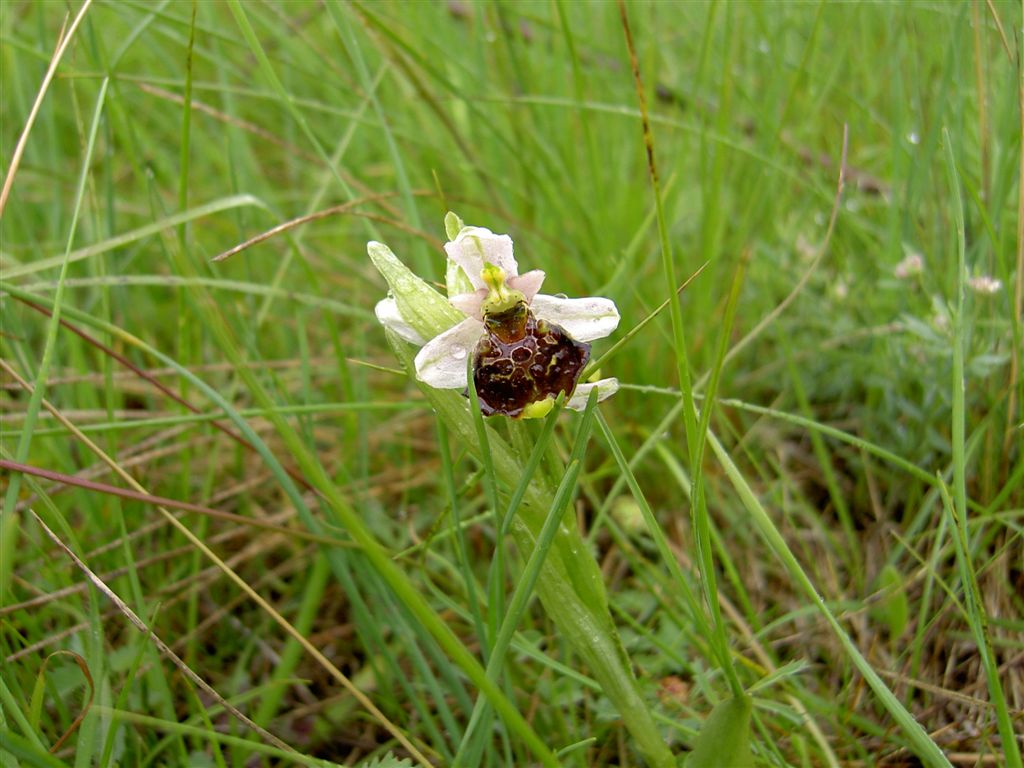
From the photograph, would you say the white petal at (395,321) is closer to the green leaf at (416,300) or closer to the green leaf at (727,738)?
the green leaf at (416,300)

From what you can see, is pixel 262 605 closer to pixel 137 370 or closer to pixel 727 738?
pixel 137 370

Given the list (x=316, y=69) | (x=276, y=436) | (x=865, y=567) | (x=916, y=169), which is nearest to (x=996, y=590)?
(x=865, y=567)

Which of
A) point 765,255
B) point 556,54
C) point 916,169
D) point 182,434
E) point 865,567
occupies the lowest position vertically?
point 865,567

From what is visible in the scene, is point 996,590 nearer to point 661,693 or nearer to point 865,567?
point 865,567

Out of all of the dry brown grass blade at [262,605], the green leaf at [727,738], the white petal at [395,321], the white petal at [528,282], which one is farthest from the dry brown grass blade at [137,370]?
the green leaf at [727,738]

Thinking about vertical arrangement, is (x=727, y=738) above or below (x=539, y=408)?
below

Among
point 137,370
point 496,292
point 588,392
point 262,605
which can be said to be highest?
point 496,292

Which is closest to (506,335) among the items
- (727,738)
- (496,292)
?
(496,292)
